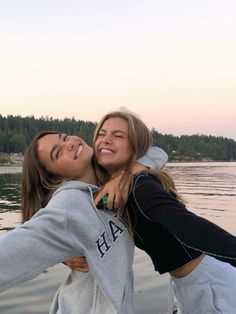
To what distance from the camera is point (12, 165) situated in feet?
488

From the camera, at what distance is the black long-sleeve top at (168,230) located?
7.13 ft

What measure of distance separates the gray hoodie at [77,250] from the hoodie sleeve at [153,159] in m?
0.44

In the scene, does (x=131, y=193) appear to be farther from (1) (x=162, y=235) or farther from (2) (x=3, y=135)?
(2) (x=3, y=135)

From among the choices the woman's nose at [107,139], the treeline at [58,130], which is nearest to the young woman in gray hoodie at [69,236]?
the woman's nose at [107,139]

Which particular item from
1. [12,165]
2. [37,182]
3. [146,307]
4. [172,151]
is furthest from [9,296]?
[172,151]

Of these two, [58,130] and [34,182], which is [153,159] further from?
[58,130]

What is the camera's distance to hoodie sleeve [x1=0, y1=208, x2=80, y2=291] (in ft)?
6.32

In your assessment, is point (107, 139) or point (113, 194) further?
point (107, 139)

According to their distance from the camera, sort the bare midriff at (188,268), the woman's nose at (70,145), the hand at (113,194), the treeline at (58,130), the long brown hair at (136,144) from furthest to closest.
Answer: the treeline at (58,130) → the woman's nose at (70,145) → the long brown hair at (136,144) → the bare midriff at (188,268) → the hand at (113,194)

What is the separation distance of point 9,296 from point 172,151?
177337mm

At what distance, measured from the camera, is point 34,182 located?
3008 millimetres

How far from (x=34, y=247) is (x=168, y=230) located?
2.49ft

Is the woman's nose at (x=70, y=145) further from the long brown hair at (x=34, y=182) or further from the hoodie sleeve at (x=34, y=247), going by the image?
the hoodie sleeve at (x=34, y=247)

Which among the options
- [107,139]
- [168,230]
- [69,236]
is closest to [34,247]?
[69,236]
